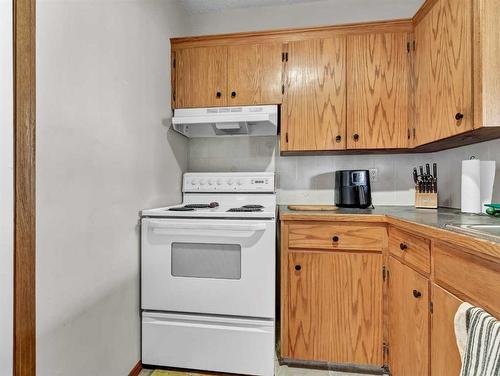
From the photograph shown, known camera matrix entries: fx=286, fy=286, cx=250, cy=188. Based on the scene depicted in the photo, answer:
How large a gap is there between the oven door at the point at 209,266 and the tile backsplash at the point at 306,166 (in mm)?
878

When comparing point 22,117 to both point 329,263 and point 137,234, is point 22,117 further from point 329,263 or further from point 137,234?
point 329,263

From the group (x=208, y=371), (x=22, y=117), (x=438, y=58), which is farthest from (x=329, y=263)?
(x=22, y=117)

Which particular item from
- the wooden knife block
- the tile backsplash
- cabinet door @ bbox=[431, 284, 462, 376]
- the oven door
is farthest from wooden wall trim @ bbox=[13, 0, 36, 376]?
the wooden knife block

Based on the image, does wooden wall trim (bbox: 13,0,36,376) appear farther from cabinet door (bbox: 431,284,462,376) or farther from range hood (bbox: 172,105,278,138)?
cabinet door (bbox: 431,284,462,376)

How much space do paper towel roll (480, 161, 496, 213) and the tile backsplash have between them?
0.50 m

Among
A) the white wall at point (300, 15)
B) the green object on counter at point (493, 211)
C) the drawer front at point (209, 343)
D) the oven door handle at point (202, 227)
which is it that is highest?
the white wall at point (300, 15)

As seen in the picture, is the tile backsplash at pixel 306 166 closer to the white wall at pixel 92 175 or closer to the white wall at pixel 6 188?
the white wall at pixel 92 175

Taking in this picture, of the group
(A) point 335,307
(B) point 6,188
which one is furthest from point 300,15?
(B) point 6,188

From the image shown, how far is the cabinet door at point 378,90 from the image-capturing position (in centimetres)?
193

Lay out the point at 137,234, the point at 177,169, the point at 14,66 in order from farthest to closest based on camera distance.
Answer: the point at 177,169
the point at 137,234
the point at 14,66

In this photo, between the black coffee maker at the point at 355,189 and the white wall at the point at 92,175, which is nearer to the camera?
the white wall at the point at 92,175

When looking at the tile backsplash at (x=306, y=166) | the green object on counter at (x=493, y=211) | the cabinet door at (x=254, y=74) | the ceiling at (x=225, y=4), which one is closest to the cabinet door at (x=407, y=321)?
the green object on counter at (x=493, y=211)

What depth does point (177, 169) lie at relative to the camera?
2.27 m

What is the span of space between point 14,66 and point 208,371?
1691 millimetres
